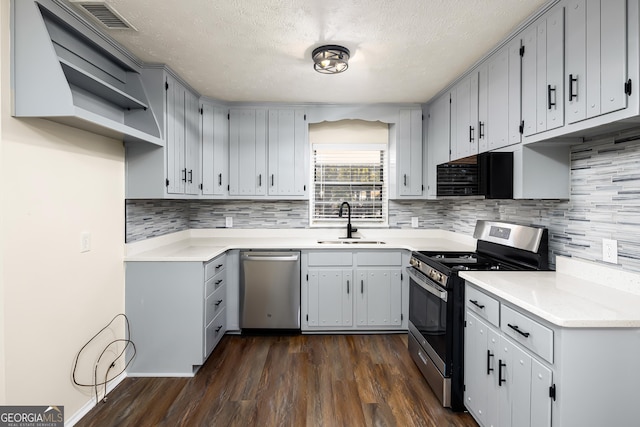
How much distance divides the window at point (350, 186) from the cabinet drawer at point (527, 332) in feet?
7.52

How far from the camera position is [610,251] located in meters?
1.69

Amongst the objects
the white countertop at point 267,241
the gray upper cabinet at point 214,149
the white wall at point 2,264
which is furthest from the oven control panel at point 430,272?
the white wall at point 2,264

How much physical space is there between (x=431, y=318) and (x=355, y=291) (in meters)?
1.02

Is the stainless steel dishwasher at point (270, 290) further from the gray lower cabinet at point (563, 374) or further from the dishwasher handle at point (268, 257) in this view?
the gray lower cabinet at point (563, 374)

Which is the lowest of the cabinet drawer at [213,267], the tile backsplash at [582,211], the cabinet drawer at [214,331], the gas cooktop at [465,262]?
the cabinet drawer at [214,331]

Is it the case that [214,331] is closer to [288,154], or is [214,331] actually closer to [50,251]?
[50,251]

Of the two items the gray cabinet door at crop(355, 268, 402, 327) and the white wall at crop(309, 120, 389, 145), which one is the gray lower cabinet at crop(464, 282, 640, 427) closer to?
the gray cabinet door at crop(355, 268, 402, 327)

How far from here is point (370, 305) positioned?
3209 mm

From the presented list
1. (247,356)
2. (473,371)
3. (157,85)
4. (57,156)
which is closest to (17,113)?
(57,156)

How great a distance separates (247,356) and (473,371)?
1.83m

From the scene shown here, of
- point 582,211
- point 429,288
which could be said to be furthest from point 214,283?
point 582,211

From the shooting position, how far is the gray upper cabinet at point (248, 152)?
347 cm

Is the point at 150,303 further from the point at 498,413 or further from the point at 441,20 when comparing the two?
the point at 441,20

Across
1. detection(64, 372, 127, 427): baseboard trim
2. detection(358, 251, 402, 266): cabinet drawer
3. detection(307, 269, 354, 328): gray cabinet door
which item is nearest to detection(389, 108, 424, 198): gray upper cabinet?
detection(358, 251, 402, 266): cabinet drawer
